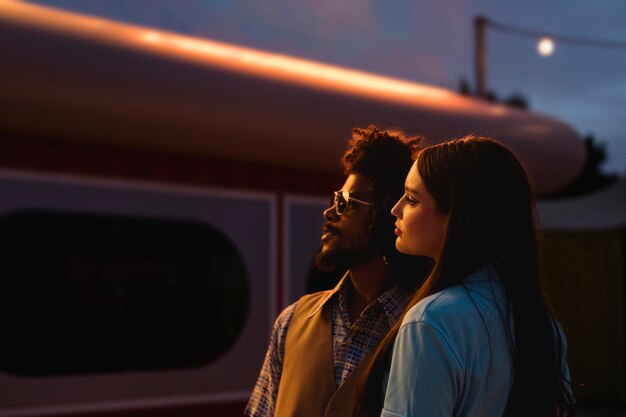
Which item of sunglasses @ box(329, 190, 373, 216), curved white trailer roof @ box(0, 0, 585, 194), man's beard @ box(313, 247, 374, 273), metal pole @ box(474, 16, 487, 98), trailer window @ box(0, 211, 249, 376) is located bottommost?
trailer window @ box(0, 211, 249, 376)

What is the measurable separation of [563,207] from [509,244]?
28.5ft

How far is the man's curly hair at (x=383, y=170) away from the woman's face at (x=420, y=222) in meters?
0.53

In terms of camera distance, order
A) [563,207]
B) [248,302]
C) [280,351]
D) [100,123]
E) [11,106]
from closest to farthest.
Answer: [280,351]
[11,106]
[100,123]
[248,302]
[563,207]

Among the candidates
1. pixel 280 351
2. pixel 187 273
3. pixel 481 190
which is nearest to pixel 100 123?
pixel 187 273

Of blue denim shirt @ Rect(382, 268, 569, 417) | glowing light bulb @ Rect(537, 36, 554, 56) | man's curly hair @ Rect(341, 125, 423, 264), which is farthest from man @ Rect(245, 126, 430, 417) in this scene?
glowing light bulb @ Rect(537, 36, 554, 56)

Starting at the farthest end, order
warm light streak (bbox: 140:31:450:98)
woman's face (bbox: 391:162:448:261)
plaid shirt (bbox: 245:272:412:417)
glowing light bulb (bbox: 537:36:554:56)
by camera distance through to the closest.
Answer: glowing light bulb (bbox: 537:36:554:56), warm light streak (bbox: 140:31:450:98), plaid shirt (bbox: 245:272:412:417), woman's face (bbox: 391:162:448:261)

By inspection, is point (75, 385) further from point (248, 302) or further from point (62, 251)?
point (248, 302)

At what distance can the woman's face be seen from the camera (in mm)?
1276

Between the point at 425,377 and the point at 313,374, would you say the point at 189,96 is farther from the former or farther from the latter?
the point at 425,377

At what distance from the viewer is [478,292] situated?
3.92 feet

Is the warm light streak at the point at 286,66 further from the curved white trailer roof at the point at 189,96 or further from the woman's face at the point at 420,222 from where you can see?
the woman's face at the point at 420,222

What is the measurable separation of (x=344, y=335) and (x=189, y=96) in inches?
81.1

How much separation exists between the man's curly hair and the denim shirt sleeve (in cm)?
75

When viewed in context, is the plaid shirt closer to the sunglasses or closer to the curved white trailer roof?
the sunglasses
